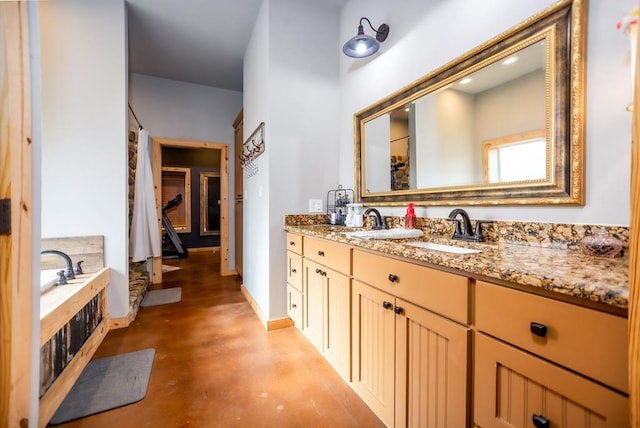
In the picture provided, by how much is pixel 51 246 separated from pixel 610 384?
10.8 ft

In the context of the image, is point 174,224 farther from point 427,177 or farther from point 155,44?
point 427,177

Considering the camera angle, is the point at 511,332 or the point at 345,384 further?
the point at 345,384

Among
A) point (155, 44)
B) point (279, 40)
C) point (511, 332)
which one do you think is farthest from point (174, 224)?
point (511, 332)

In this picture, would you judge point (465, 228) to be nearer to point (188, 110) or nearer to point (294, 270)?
point (294, 270)

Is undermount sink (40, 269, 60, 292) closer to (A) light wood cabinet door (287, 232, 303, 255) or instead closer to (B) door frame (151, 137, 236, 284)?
(A) light wood cabinet door (287, 232, 303, 255)

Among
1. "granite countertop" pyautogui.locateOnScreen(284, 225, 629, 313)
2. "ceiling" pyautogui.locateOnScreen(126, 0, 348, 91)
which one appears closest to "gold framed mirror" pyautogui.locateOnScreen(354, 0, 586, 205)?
"granite countertop" pyautogui.locateOnScreen(284, 225, 629, 313)

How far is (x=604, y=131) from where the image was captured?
3.32 feet

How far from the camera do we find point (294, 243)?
2303 millimetres

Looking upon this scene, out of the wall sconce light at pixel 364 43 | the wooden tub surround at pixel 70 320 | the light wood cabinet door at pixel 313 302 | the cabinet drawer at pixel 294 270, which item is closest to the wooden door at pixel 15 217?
the wooden tub surround at pixel 70 320

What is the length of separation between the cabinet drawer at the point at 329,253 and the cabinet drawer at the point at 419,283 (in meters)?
0.12

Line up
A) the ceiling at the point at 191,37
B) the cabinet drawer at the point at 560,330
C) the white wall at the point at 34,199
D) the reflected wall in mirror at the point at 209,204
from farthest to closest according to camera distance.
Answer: the reflected wall in mirror at the point at 209,204
the ceiling at the point at 191,37
the white wall at the point at 34,199
the cabinet drawer at the point at 560,330

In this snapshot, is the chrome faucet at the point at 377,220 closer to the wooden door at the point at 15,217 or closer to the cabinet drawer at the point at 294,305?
the cabinet drawer at the point at 294,305

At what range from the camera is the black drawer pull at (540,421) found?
2.35 feet

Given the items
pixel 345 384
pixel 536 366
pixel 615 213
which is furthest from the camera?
pixel 345 384
